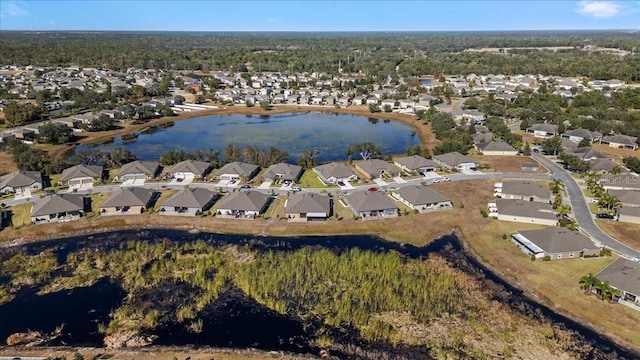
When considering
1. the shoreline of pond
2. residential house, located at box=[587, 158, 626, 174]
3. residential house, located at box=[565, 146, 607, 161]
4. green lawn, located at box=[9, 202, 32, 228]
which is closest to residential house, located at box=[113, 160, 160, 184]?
green lawn, located at box=[9, 202, 32, 228]

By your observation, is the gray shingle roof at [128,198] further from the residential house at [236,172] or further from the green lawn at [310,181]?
the green lawn at [310,181]

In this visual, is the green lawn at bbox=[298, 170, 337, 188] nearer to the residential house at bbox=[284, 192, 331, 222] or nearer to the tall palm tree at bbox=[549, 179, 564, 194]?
the residential house at bbox=[284, 192, 331, 222]

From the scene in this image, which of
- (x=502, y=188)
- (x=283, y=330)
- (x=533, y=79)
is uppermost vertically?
(x=533, y=79)

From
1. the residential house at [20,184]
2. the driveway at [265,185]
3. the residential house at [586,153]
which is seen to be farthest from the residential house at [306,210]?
Answer: the residential house at [586,153]

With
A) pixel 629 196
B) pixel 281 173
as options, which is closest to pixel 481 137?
pixel 629 196

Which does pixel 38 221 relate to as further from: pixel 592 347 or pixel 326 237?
pixel 592 347

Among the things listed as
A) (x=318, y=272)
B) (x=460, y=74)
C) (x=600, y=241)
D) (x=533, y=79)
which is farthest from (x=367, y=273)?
(x=460, y=74)

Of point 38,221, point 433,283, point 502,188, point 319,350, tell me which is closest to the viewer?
point 319,350

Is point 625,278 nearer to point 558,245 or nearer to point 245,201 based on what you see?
point 558,245
